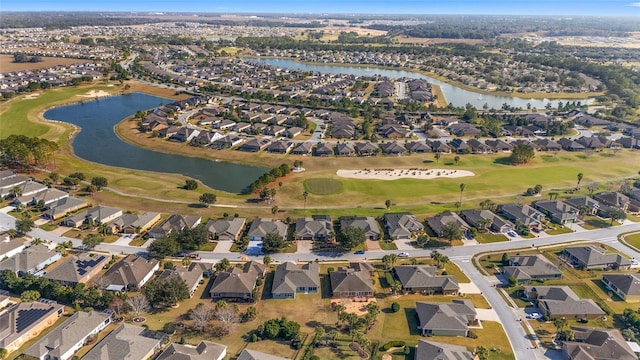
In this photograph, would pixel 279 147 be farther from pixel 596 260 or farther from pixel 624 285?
pixel 624 285

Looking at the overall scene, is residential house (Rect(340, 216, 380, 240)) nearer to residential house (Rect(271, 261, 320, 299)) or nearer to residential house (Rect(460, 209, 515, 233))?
residential house (Rect(271, 261, 320, 299))

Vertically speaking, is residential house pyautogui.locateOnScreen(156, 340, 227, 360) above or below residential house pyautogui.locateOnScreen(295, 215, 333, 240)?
below

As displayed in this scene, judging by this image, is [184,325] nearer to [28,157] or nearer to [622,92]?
[28,157]

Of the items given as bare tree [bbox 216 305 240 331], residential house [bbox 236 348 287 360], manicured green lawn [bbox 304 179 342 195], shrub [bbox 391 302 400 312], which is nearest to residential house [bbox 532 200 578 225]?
manicured green lawn [bbox 304 179 342 195]

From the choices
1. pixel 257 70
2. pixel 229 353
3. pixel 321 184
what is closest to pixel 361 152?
pixel 321 184

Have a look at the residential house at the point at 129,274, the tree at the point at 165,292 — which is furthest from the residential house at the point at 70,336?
the residential house at the point at 129,274

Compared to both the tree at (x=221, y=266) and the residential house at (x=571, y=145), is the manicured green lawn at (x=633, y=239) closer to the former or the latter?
the residential house at (x=571, y=145)

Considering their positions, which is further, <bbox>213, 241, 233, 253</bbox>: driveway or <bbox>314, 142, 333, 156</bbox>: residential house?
<bbox>314, 142, 333, 156</bbox>: residential house
